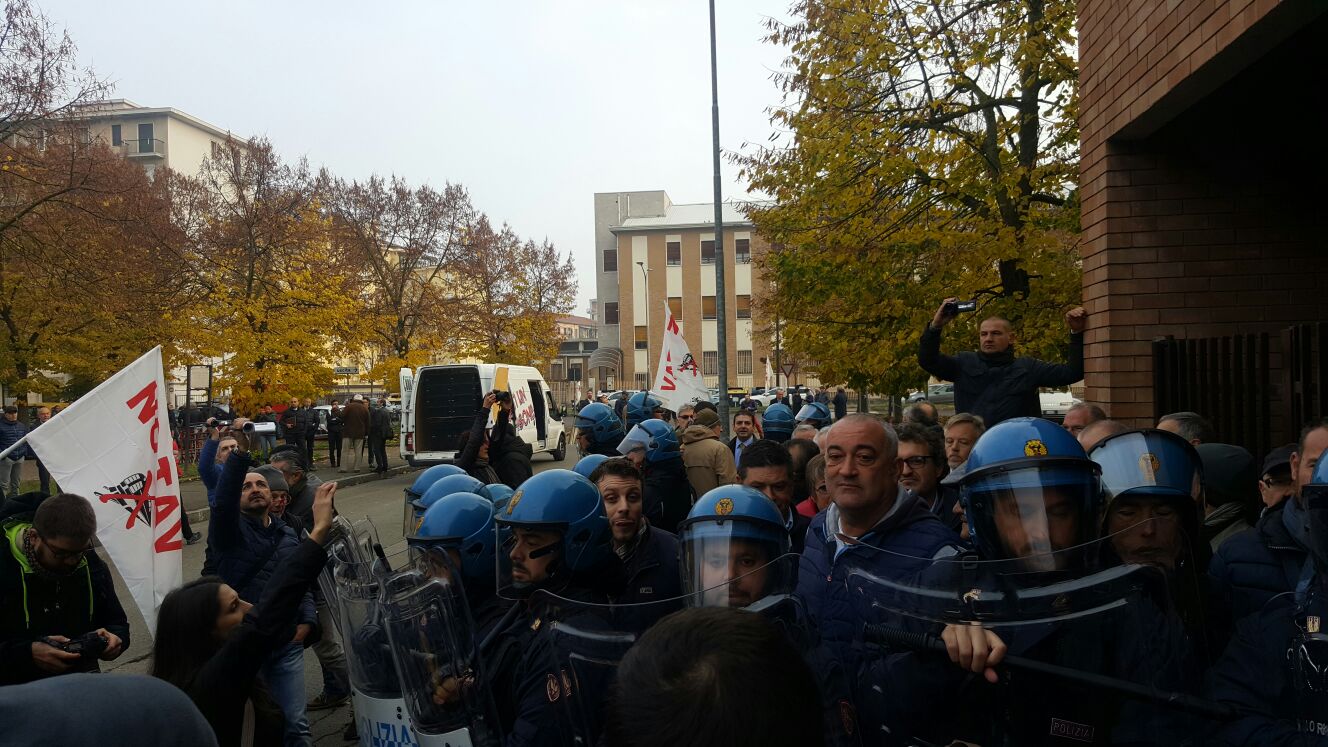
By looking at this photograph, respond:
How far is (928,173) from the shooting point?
456 inches

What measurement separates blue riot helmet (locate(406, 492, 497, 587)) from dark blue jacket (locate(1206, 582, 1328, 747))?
7.90ft

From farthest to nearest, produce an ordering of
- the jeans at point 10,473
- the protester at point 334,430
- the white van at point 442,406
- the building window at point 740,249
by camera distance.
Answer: the building window at point 740,249, the protester at point 334,430, the white van at point 442,406, the jeans at point 10,473

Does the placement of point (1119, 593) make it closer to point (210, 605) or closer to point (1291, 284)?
point (210, 605)

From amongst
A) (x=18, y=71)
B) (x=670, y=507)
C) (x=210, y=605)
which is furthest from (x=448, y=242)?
(x=210, y=605)

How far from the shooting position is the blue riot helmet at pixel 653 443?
22.5 ft

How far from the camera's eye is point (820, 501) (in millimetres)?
5090

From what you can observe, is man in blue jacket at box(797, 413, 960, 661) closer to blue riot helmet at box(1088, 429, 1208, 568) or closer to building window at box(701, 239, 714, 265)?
blue riot helmet at box(1088, 429, 1208, 568)

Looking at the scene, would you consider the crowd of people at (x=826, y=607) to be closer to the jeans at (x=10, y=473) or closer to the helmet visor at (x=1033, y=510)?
the helmet visor at (x=1033, y=510)

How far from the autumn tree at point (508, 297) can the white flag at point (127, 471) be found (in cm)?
3002

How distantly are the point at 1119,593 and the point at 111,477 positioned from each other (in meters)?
5.45

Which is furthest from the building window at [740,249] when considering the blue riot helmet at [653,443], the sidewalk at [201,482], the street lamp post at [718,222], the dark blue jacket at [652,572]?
the dark blue jacket at [652,572]

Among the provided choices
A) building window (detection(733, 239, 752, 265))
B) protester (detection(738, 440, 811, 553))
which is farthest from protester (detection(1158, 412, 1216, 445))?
building window (detection(733, 239, 752, 265))

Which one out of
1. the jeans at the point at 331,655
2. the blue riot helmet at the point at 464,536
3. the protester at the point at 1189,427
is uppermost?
the protester at the point at 1189,427

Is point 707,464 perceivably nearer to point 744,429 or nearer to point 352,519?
point 744,429
